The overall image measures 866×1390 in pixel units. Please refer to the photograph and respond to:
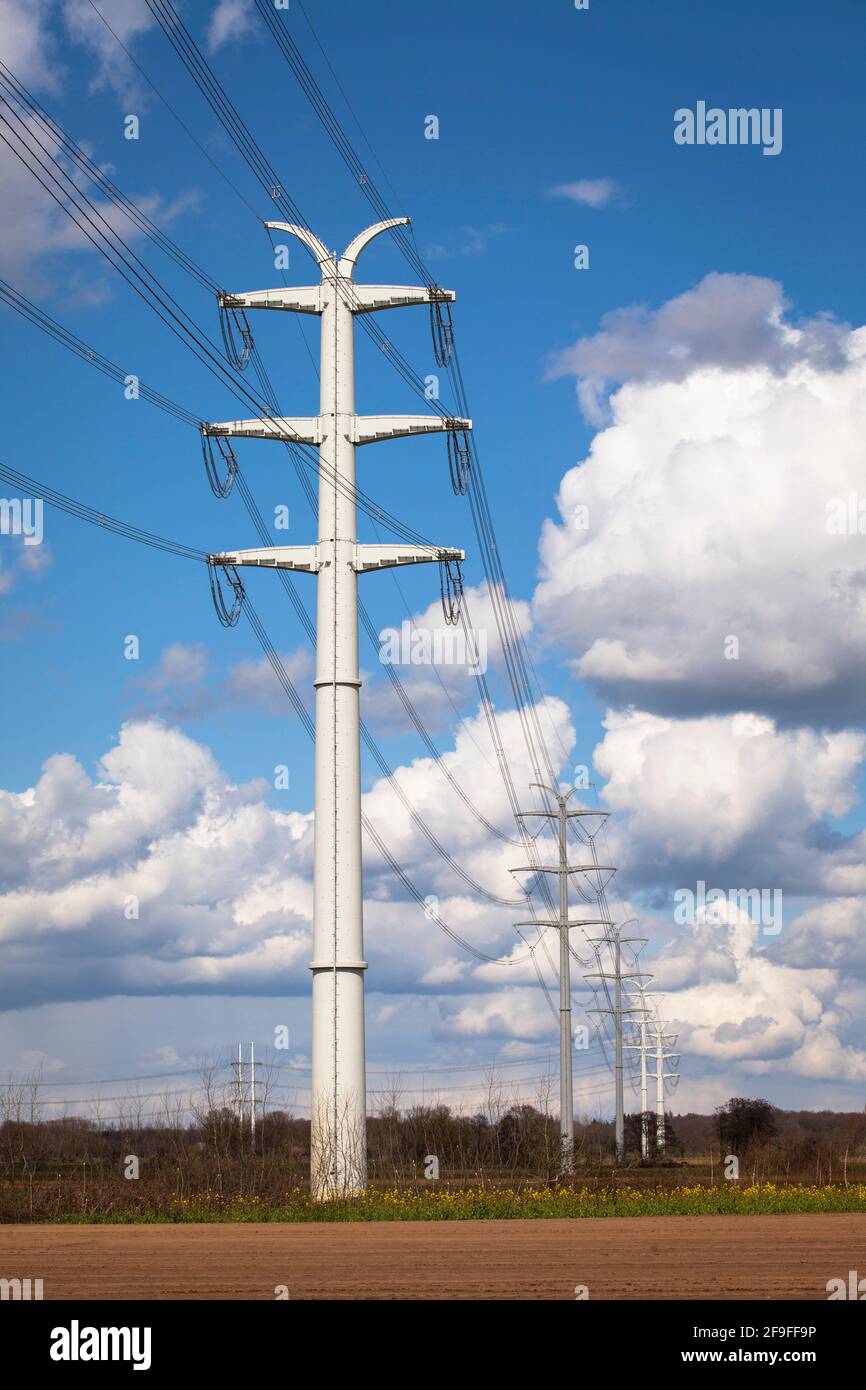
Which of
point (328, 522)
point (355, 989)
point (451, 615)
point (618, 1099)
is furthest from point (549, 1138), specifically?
point (618, 1099)

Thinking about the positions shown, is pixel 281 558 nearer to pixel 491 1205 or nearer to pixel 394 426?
pixel 394 426

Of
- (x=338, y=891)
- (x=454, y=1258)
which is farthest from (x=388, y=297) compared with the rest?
(x=454, y=1258)

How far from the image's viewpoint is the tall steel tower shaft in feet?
145

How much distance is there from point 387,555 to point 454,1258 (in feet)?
78.4

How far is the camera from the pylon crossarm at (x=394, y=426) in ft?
155

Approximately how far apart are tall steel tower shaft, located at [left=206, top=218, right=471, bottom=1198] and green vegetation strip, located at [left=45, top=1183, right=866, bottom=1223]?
2.35 m

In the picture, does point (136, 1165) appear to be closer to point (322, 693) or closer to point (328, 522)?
point (322, 693)

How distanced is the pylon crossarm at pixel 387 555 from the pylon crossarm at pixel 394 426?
3533 mm

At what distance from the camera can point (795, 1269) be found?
23.7m

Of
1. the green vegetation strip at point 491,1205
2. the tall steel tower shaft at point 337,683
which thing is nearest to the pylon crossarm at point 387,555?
the tall steel tower shaft at point 337,683

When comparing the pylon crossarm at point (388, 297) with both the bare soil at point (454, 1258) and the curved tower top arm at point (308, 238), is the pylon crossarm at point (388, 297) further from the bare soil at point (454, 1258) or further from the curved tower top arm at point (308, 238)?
the bare soil at point (454, 1258)

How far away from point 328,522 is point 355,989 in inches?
534

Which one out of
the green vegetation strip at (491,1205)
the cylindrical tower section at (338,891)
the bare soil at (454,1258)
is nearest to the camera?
the bare soil at (454,1258)

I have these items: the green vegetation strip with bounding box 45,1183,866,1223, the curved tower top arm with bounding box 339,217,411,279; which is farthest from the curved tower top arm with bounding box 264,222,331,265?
the green vegetation strip with bounding box 45,1183,866,1223
